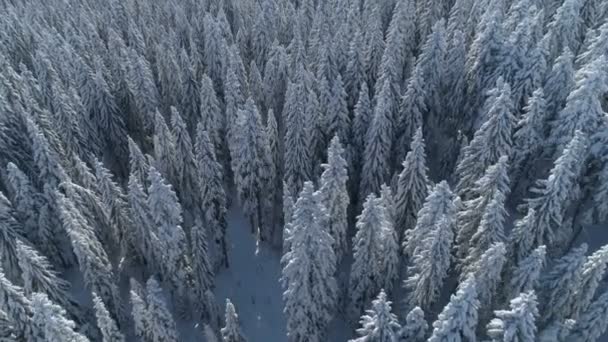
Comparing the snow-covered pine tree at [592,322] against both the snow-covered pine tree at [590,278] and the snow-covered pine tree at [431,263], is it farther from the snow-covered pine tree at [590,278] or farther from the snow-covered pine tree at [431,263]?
the snow-covered pine tree at [431,263]

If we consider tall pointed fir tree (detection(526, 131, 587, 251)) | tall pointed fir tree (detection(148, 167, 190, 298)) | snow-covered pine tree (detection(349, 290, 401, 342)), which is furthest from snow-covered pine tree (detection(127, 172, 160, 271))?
tall pointed fir tree (detection(526, 131, 587, 251))

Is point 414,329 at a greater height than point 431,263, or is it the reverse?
point 431,263

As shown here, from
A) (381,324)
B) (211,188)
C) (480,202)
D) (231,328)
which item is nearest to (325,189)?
(480,202)

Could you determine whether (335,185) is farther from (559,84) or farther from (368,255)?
(559,84)

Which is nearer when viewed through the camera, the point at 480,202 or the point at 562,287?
the point at 562,287

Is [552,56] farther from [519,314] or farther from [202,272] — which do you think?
[202,272]

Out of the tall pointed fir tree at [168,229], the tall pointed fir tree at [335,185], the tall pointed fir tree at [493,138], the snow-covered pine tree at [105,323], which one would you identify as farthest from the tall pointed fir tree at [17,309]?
the tall pointed fir tree at [493,138]

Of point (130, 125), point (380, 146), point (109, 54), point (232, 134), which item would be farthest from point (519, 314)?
point (109, 54)

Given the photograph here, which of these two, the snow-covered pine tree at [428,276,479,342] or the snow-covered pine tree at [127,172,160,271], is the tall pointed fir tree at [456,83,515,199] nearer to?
the snow-covered pine tree at [428,276,479,342]
